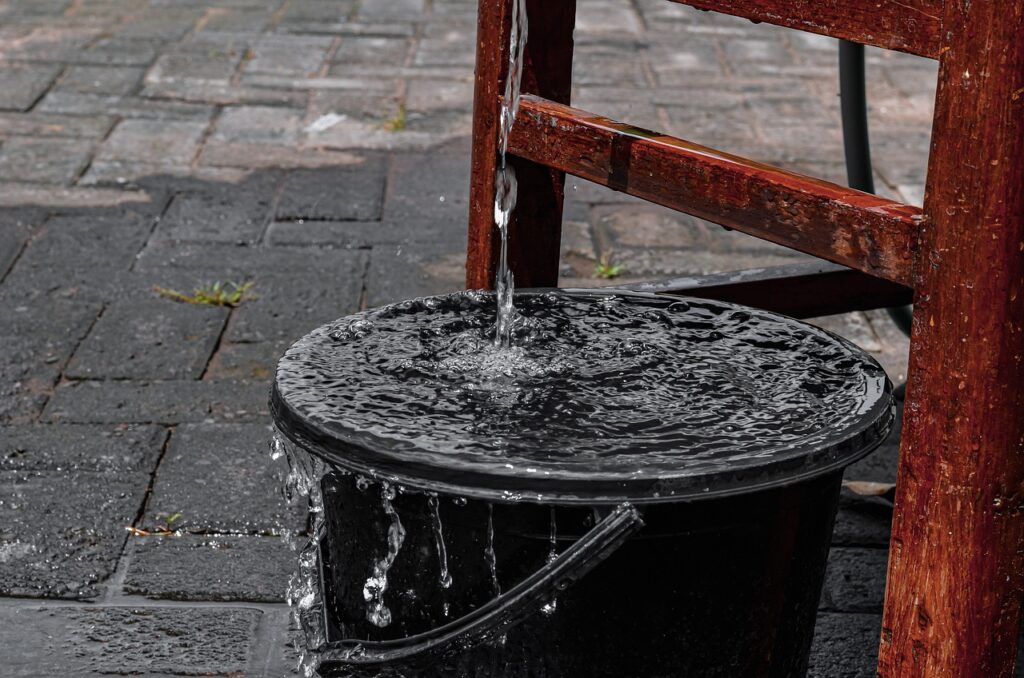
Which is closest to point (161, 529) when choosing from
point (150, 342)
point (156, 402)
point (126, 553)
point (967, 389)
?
point (126, 553)

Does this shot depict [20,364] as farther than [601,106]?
No

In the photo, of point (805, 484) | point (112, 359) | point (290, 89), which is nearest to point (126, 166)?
point (290, 89)

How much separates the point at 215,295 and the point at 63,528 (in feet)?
3.87

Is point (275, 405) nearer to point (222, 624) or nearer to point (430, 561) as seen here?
point (430, 561)

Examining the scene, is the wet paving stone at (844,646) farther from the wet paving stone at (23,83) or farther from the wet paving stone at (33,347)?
the wet paving stone at (23,83)

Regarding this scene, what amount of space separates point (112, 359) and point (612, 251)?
4.98 feet

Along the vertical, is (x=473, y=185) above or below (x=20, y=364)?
above

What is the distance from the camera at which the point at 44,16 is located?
256 inches

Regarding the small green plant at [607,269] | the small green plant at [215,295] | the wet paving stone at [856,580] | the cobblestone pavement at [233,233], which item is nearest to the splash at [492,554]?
the cobblestone pavement at [233,233]

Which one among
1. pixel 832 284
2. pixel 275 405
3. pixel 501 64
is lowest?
pixel 832 284

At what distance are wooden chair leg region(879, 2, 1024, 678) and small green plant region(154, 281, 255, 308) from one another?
7.87 ft

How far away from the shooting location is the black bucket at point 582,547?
130cm

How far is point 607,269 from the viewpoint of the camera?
12.5 feet

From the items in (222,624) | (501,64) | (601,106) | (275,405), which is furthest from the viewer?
(601,106)
